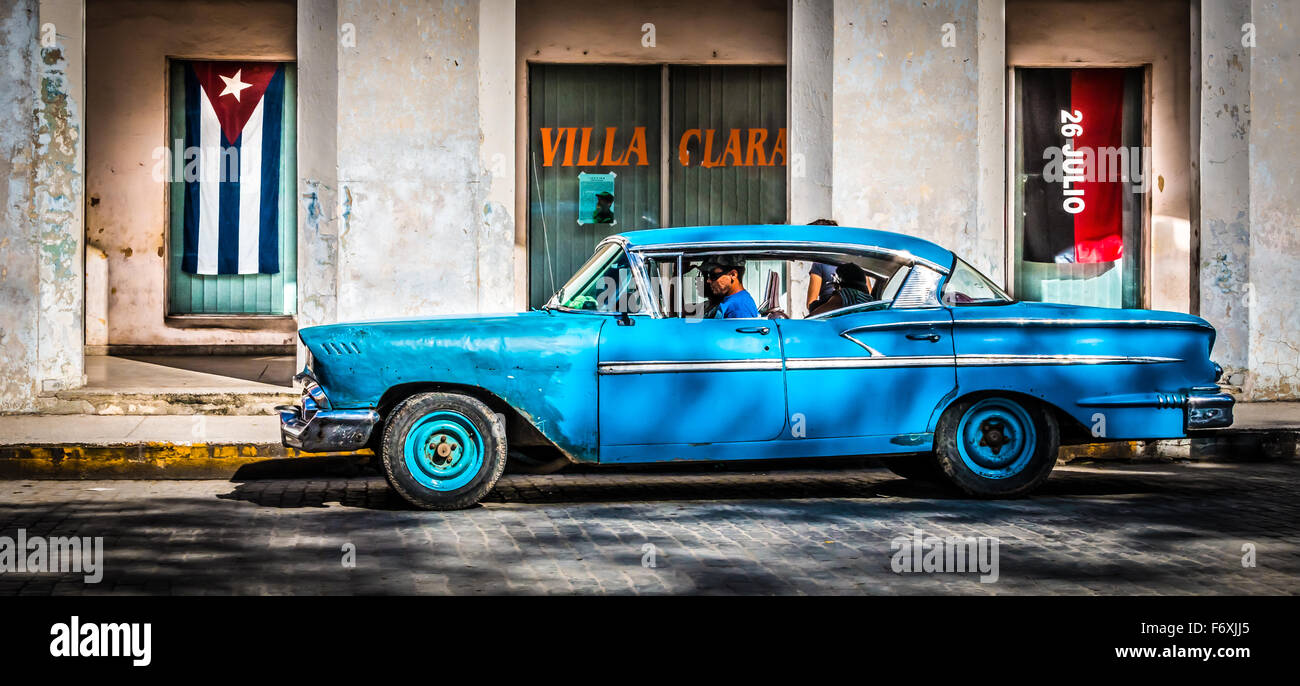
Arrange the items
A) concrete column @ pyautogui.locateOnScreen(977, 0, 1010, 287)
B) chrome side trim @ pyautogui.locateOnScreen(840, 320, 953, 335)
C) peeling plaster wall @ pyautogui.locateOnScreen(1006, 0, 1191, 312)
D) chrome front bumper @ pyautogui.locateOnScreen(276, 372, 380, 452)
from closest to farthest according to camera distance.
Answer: chrome front bumper @ pyautogui.locateOnScreen(276, 372, 380, 452)
chrome side trim @ pyautogui.locateOnScreen(840, 320, 953, 335)
concrete column @ pyautogui.locateOnScreen(977, 0, 1010, 287)
peeling plaster wall @ pyautogui.locateOnScreen(1006, 0, 1191, 312)

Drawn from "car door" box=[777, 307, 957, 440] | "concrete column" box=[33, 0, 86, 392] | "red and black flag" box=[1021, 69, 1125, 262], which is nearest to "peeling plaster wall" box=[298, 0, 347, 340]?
"concrete column" box=[33, 0, 86, 392]

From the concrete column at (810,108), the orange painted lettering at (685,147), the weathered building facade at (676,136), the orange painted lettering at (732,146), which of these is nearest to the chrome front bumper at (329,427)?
the weathered building facade at (676,136)

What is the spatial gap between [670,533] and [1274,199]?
781cm

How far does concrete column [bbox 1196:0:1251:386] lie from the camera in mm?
11641

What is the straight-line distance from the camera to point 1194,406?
750 centimetres

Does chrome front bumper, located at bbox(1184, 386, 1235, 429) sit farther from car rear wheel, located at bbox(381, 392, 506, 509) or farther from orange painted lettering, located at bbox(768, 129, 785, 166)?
orange painted lettering, located at bbox(768, 129, 785, 166)

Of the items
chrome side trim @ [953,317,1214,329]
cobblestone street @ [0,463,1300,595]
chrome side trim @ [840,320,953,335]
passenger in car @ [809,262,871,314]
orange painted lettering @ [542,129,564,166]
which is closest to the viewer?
cobblestone street @ [0,463,1300,595]

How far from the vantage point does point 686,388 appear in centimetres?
718

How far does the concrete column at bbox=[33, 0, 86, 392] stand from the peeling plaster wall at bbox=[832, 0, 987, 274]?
A: 634cm

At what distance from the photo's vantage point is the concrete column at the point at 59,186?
10836 mm

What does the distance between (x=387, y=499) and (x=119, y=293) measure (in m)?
8.14

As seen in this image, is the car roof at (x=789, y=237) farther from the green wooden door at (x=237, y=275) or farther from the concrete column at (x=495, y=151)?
the green wooden door at (x=237, y=275)
